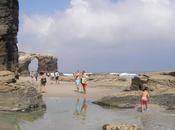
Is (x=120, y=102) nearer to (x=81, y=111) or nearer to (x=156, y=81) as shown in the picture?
(x=156, y=81)

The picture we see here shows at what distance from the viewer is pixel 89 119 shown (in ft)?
68.2

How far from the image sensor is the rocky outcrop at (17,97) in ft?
74.1

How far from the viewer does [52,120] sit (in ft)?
65.8

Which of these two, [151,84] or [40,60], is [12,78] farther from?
[40,60]

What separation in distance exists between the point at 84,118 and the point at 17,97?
432cm

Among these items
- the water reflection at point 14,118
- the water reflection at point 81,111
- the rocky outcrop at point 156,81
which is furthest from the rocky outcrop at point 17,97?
the rocky outcrop at point 156,81

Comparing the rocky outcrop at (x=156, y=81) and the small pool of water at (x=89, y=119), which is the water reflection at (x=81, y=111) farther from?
the rocky outcrop at (x=156, y=81)

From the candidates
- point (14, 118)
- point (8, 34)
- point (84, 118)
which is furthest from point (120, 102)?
point (8, 34)

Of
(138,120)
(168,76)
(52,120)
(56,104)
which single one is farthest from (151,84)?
(52,120)

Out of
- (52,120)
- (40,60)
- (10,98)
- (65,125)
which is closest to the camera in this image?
(65,125)

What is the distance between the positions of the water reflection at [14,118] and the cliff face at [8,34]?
8893mm

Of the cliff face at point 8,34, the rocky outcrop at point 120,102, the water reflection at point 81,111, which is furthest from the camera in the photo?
the cliff face at point 8,34

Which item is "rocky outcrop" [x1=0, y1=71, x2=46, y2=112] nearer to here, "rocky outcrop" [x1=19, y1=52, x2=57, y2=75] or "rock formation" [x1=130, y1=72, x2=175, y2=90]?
"rock formation" [x1=130, y1=72, x2=175, y2=90]

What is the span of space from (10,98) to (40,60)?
69044mm
